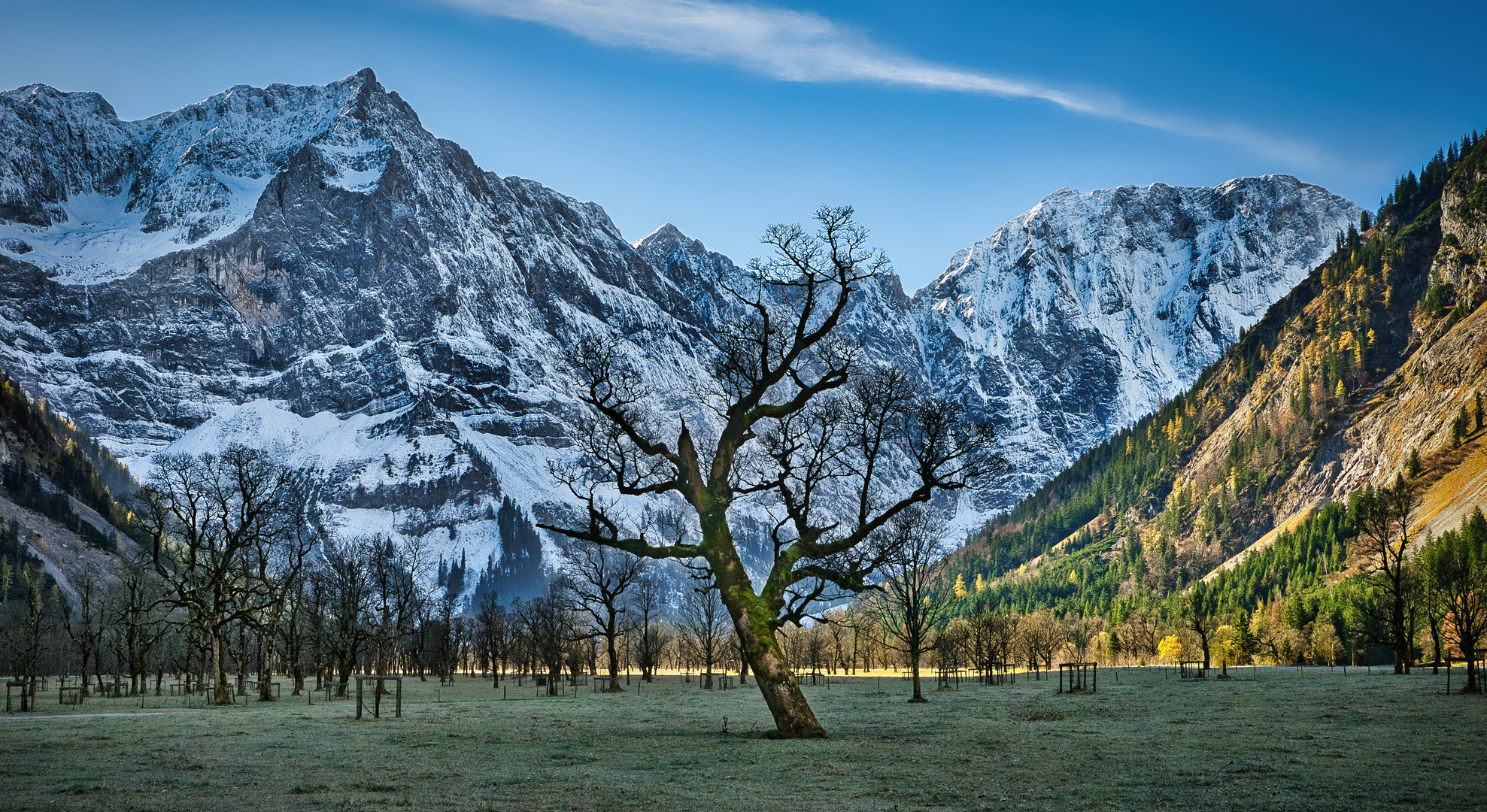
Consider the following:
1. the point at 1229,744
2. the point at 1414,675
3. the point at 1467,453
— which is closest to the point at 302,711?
the point at 1229,744

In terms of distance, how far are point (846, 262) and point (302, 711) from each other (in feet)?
→ 117

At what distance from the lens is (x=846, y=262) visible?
98.0ft

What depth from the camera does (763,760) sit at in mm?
23266

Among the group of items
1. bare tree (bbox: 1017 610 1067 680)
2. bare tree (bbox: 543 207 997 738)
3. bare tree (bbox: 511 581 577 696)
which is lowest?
bare tree (bbox: 1017 610 1067 680)

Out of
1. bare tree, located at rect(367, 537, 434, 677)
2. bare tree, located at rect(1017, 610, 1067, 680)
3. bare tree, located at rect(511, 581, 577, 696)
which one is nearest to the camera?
bare tree, located at rect(367, 537, 434, 677)

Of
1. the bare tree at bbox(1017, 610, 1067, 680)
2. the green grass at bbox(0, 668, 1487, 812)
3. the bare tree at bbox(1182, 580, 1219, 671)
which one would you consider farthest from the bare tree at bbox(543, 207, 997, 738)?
the bare tree at bbox(1182, 580, 1219, 671)

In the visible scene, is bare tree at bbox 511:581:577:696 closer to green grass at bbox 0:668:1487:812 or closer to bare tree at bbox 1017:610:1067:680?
green grass at bbox 0:668:1487:812

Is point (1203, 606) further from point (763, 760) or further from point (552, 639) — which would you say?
point (763, 760)

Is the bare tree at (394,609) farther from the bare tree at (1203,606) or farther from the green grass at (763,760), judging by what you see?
the bare tree at (1203,606)

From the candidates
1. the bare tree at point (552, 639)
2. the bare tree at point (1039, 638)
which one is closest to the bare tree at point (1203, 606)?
the bare tree at point (1039, 638)

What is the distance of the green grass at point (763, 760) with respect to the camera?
17.8m

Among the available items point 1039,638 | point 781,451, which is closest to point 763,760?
point 781,451

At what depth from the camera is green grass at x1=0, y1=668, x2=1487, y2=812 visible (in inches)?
701

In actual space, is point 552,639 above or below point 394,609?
below
